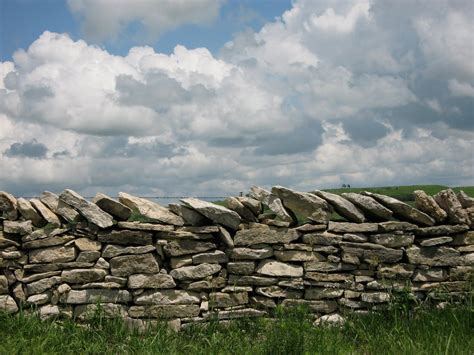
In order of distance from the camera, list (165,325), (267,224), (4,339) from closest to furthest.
Result: (4,339), (165,325), (267,224)

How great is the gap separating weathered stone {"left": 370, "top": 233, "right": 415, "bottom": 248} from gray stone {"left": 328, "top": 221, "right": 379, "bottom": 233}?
0.11 m

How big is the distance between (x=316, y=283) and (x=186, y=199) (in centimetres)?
191

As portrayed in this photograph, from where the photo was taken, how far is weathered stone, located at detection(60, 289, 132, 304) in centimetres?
650

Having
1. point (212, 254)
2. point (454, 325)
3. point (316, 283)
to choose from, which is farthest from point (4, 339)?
point (454, 325)

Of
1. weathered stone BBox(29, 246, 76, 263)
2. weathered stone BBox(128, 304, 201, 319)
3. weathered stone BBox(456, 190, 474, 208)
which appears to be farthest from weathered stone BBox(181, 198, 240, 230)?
weathered stone BBox(456, 190, 474, 208)

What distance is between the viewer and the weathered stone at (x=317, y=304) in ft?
21.7

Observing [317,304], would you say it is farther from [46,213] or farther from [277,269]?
[46,213]

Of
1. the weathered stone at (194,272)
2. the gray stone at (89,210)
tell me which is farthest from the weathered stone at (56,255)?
the weathered stone at (194,272)

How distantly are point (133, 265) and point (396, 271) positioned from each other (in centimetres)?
327

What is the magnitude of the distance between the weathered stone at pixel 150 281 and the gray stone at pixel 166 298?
0.10 metres

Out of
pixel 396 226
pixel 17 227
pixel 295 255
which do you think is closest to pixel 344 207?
pixel 396 226

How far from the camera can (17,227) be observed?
259 inches

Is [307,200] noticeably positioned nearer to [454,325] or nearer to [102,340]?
[454,325]

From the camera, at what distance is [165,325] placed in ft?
20.8
